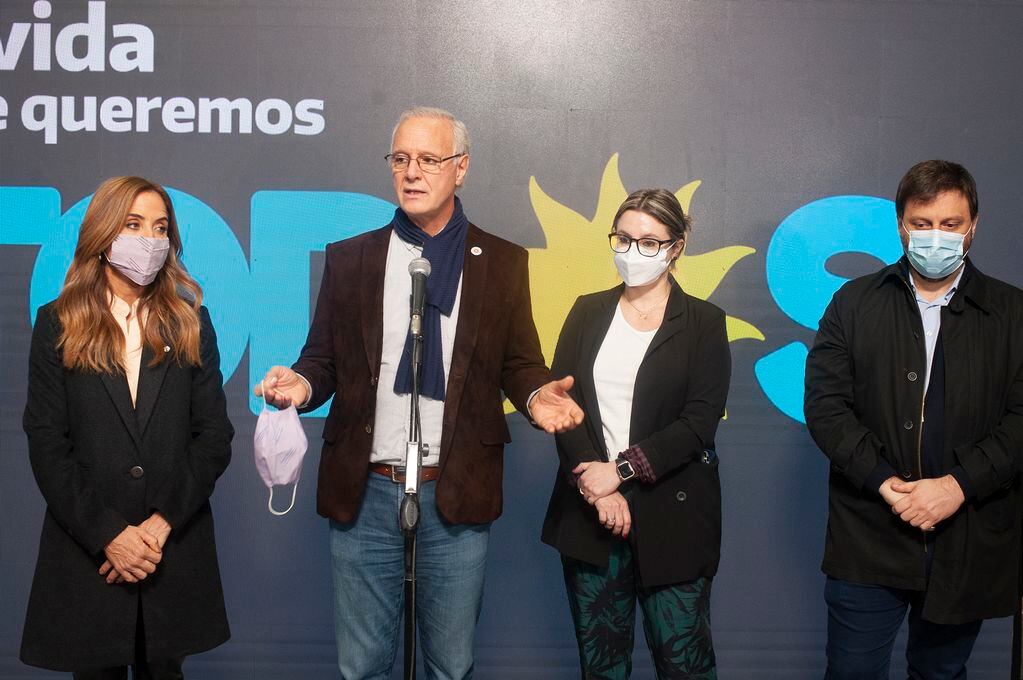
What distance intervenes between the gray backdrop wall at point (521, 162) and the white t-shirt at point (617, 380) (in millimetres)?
1093


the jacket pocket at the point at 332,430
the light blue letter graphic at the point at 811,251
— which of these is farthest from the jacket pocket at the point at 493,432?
the light blue letter graphic at the point at 811,251

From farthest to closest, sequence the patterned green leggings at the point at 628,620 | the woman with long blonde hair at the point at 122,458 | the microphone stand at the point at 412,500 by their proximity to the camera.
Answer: the patterned green leggings at the point at 628,620, the woman with long blonde hair at the point at 122,458, the microphone stand at the point at 412,500

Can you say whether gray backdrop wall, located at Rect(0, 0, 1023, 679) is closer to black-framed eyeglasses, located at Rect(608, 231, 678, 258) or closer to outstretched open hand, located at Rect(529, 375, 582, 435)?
black-framed eyeglasses, located at Rect(608, 231, 678, 258)

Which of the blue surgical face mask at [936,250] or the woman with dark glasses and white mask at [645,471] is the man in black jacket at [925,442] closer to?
the blue surgical face mask at [936,250]

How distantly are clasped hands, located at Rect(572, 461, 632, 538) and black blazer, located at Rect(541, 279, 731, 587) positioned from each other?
0.04 m

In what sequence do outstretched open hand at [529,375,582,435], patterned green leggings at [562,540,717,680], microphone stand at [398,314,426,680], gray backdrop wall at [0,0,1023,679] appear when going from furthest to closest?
gray backdrop wall at [0,0,1023,679] → patterned green leggings at [562,540,717,680] → outstretched open hand at [529,375,582,435] → microphone stand at [398,314,426,680]

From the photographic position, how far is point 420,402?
7.75 ft

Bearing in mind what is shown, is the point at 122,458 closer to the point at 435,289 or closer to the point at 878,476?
the point at 435,289

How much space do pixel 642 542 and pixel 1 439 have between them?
2.68 meters

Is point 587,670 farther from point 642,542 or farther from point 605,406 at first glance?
point 605,406

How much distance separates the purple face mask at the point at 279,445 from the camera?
2.08 metres

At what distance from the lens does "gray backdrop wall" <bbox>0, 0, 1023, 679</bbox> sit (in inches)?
144

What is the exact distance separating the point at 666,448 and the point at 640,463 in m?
0.08

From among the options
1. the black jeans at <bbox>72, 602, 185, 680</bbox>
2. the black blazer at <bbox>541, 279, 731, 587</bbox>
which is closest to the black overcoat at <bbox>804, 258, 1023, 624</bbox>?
the black blazer at <bbox>541, 279, 731, 587</bbox>
